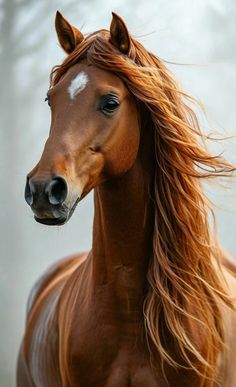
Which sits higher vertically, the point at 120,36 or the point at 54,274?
the point at 120,36

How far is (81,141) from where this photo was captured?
8.35 ft

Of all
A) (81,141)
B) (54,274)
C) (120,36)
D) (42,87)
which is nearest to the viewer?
(81,141)

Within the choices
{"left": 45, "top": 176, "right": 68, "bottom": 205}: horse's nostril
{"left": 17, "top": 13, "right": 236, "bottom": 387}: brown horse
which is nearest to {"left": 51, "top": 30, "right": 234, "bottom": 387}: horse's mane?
{"left": 17, "top": 13, "right": 236, "bottom": 387}: brown horse

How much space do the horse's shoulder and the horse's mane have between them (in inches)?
44.1

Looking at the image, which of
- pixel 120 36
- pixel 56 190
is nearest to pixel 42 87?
pixel 120 36

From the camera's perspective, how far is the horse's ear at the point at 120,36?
277 centimetres

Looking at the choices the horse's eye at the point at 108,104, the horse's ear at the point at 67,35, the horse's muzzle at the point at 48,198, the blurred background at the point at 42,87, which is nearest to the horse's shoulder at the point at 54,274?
the horse's ear at the point at 67,35

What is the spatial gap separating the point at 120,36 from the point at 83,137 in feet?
1.37

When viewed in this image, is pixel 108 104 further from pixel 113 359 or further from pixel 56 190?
pixel 113 359

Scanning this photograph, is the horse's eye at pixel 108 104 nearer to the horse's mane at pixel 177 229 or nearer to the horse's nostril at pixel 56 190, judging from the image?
the horse's mane at pixel 177 229

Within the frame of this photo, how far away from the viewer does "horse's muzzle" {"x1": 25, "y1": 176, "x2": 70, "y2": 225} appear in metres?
2.37

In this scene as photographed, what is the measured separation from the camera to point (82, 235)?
7.01 m

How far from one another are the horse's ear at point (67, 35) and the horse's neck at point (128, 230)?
37 centimetres

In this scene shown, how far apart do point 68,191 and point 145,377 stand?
0.69 m
